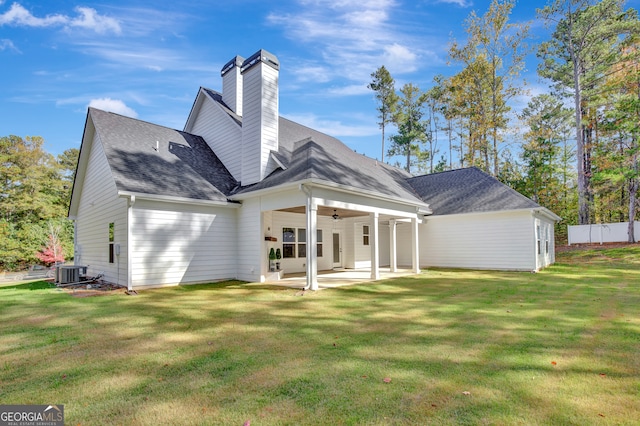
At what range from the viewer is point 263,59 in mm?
11875

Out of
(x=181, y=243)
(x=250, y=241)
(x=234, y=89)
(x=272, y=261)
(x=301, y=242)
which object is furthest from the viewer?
(x=234, y=89)

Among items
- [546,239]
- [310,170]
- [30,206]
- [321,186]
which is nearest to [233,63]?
[310,170]

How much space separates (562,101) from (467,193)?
58.9 ft

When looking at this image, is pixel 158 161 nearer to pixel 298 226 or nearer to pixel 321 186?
pixel 298 226

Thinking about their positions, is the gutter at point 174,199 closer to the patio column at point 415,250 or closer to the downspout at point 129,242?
the downspout at point 129,242

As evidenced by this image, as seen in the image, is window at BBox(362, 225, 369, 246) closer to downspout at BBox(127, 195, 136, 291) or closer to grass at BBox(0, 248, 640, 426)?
grass at BBox(0, 248, 640, 426)

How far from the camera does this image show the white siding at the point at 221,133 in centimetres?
1309

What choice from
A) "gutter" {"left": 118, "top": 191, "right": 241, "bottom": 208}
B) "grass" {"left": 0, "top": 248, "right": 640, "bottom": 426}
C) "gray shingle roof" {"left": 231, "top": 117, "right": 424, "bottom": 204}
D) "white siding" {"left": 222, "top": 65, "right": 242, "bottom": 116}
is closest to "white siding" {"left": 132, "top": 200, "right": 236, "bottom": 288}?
"gutter" {"left": 118, "top": 191, "right": 241, "bottom": 208}


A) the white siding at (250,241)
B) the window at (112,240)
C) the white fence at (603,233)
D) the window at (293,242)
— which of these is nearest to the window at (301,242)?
the window at (293,242)

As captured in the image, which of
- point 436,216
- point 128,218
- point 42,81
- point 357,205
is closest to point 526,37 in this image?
point 436,216

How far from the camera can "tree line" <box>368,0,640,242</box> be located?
20.8m

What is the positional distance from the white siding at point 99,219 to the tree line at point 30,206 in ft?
34.2

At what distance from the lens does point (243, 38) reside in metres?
14.1

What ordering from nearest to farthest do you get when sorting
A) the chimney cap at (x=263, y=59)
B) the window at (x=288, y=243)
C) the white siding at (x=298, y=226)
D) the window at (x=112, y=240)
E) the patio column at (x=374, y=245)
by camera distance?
the window at (x=112, y=240), the patio column at (x=374, y=245), the chimney cap at (x=263, y=59), the white siding at (x=298, y=226), the window at (x=288, y=243)
